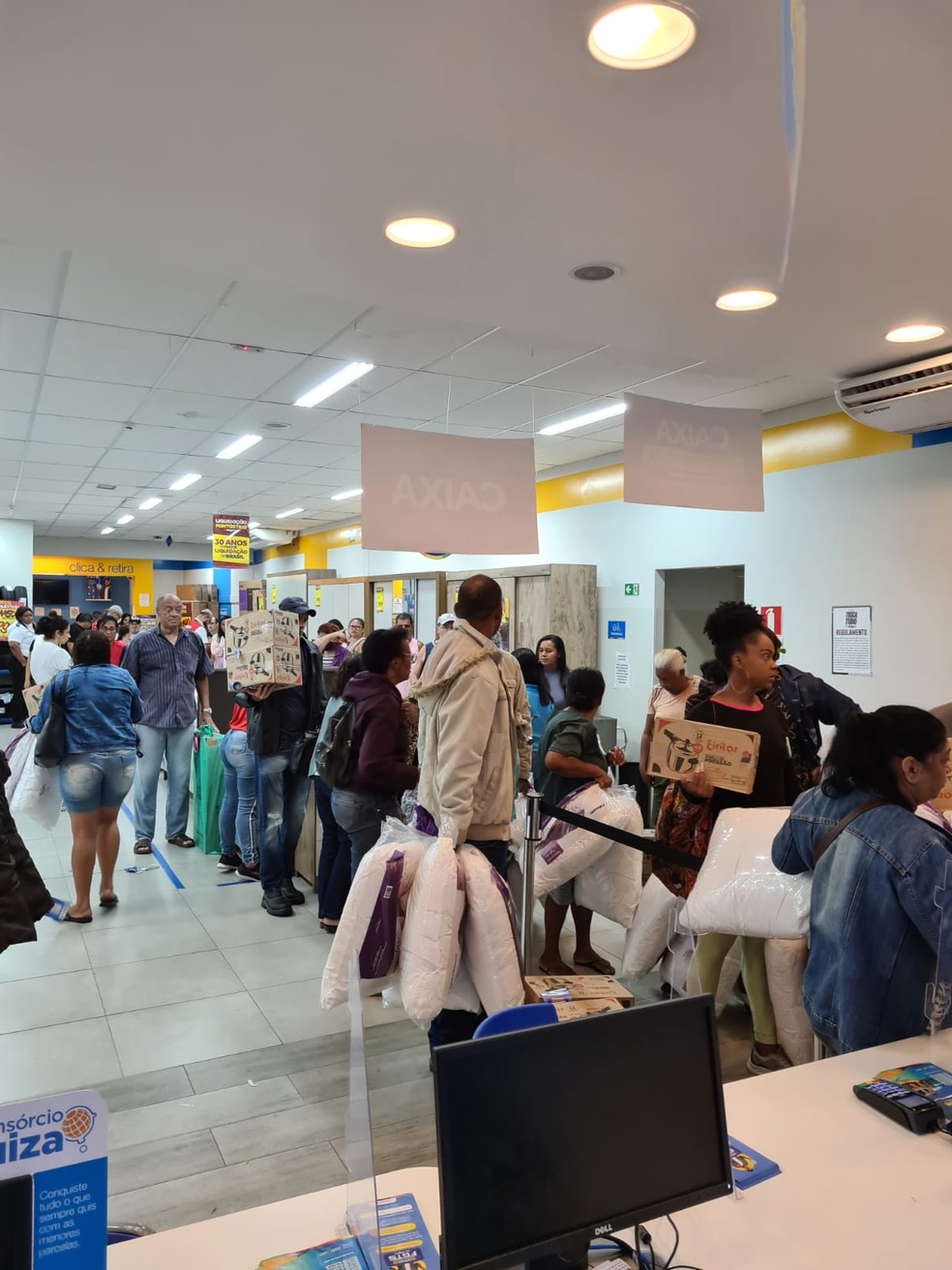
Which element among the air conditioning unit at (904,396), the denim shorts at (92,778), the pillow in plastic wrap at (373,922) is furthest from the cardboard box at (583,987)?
the air conditioning unit at (904,396)

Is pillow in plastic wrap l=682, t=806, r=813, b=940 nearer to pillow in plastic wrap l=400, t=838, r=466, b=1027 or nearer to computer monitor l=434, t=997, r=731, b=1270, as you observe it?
pillow in plastic wrap l=400, t=838, r=466, b=1027

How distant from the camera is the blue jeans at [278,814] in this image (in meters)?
4.95

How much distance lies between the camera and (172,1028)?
3.58 meters

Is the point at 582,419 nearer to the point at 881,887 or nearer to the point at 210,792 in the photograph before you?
the point at 210,792

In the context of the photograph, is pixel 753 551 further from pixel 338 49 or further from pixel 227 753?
pixel 338 49

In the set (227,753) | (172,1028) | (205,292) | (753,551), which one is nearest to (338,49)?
(205,292)

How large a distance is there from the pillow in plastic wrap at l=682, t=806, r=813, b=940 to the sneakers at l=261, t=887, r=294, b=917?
2848 mm

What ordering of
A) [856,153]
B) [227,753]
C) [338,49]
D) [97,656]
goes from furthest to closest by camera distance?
[227,753]
[97,656]
[856,153]
[338,49]

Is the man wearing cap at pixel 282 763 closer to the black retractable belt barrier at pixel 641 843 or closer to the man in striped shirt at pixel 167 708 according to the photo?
the man in striped shirt at pixel 167 708

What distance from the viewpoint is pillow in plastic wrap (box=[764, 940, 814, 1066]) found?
3105 millimetres

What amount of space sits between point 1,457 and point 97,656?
5.60 metres

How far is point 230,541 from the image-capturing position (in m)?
Result: 12.4

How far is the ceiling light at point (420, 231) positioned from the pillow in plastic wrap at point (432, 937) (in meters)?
2.07

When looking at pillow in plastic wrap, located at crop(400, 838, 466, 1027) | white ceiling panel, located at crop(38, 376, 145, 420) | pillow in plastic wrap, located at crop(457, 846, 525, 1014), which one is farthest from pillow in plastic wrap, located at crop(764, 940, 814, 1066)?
white ceiling panel, located at crop(38, 376, 145, 420)
